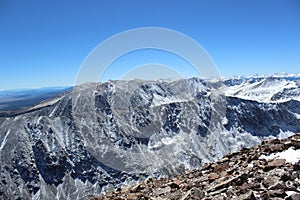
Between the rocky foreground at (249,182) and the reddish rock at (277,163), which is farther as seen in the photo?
the reddish rock at (277,163)

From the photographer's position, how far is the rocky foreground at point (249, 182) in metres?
13.4

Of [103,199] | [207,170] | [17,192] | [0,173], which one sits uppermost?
[207,170]

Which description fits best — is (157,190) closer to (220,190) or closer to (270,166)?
(220,190)

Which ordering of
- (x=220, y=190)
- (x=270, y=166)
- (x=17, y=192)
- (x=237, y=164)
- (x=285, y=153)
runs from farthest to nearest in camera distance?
1. (x=17, y=192)
2. (x=237, y=164)
3. (x=285, y=153)
4. (x=270, y=166)
5. (x=220, y=190)

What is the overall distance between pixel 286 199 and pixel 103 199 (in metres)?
11.9

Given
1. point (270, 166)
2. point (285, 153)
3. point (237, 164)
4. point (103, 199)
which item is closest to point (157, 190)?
point (103, 199)

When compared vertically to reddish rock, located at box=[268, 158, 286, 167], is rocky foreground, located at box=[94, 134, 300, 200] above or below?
below

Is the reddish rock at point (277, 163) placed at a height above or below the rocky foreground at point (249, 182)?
above

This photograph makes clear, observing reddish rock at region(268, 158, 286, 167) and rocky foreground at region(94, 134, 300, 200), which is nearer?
rocky foreground at region(94, 134, 300, 200)

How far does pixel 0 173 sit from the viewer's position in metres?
199

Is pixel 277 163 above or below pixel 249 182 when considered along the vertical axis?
above

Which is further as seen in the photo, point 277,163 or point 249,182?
point 277,163

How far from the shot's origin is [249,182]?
15.2m

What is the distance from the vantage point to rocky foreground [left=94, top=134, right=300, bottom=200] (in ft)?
44.1
